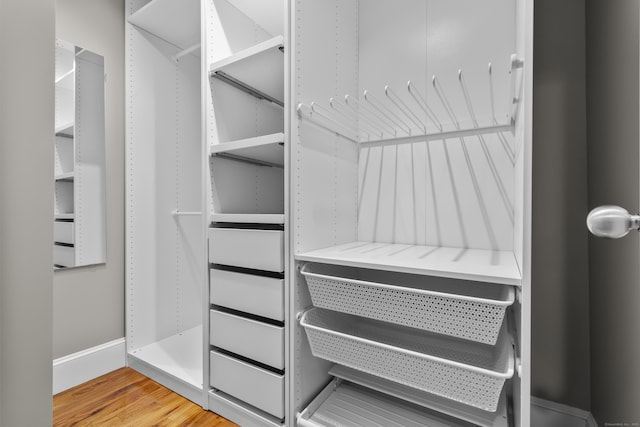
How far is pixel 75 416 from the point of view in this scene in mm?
1423

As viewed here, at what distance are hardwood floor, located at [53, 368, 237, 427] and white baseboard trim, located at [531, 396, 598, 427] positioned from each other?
1.28m

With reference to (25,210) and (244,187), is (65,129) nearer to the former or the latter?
(244,187)

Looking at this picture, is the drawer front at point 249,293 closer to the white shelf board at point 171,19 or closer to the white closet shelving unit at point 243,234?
the white closet shelving unit at point 243,234

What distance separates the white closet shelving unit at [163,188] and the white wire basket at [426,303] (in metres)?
0.99

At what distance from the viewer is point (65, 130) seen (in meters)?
1.66

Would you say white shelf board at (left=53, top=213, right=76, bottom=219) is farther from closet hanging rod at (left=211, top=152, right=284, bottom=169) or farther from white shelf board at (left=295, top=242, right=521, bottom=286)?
white shelf board at (left=295, top=242, right=521, bottom=286)

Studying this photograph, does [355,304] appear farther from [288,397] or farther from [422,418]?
[422,418]

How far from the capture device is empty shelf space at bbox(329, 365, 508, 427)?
3.59ft

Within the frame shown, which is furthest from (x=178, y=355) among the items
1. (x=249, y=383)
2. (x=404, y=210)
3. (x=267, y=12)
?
(x=267, y=12)

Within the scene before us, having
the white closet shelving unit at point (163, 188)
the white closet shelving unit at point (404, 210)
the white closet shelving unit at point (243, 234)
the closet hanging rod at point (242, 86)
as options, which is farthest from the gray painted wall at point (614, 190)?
the white closet shelving unit at point (163, 188)

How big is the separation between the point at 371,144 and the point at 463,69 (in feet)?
1.68

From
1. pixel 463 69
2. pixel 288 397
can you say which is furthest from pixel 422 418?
pixel 463 69

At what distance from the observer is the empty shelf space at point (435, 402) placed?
110 centimetres

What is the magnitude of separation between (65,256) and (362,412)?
168 centimetres
